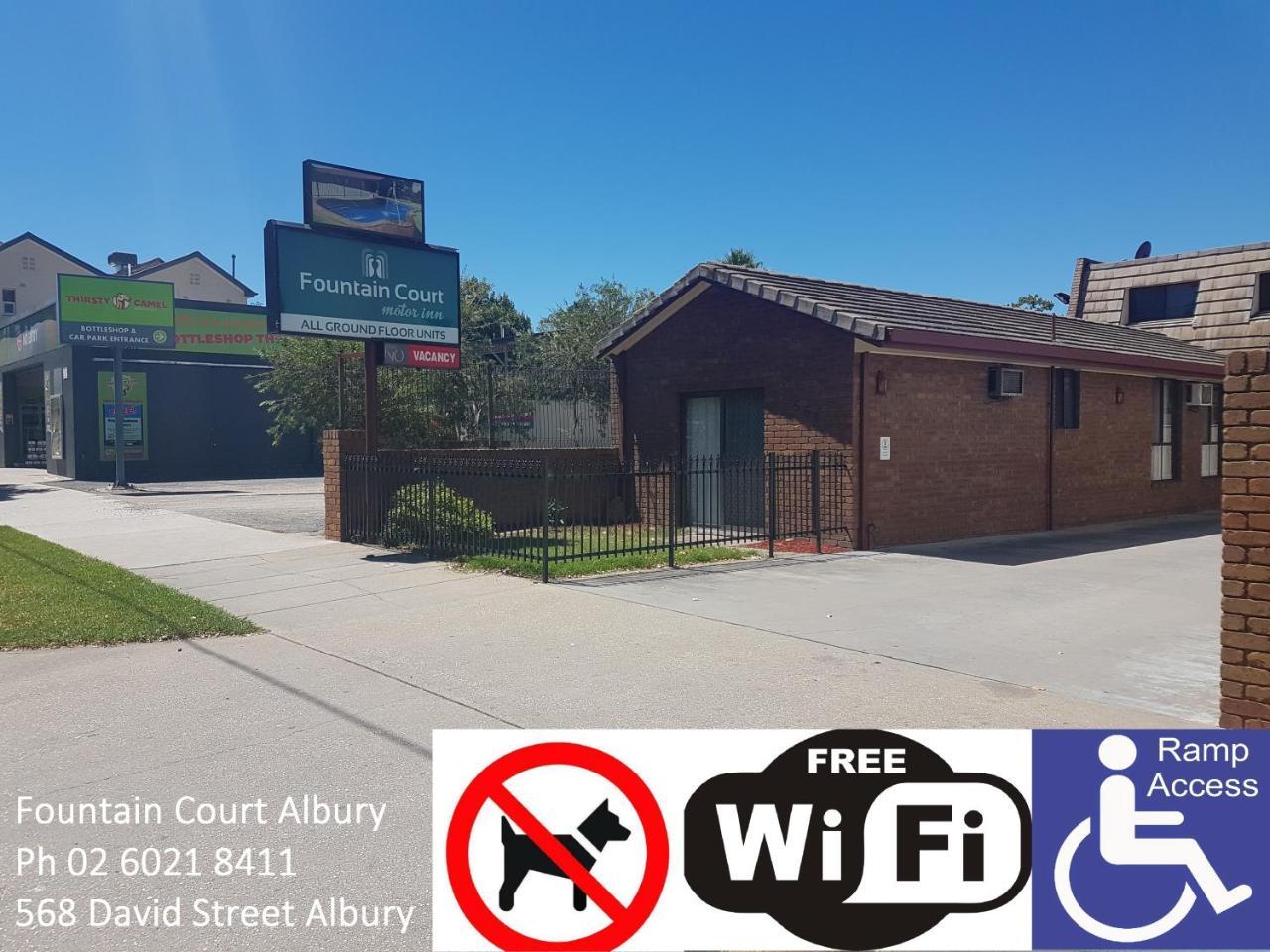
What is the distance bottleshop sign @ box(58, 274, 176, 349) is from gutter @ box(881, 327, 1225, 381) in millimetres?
27130

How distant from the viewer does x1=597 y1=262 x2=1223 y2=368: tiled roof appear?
1309cm

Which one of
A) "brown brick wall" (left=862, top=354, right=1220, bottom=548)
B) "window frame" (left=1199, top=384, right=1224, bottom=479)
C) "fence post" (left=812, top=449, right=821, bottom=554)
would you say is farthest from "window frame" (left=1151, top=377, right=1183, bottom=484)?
"fence post" (left=812, top=449, right=821, bottom=554)

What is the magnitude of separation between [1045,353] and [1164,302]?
11904mm

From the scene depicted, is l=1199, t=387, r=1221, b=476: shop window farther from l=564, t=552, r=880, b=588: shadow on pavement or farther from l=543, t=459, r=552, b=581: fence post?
l=543, t=459, r=552, b=581: fence post

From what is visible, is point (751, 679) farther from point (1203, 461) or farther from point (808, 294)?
point (1203, 461)

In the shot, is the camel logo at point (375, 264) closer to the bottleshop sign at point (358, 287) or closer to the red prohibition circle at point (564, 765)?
the bottleshop sign at point (358, 287)

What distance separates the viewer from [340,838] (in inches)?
164

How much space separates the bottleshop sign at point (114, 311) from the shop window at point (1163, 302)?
2959cm

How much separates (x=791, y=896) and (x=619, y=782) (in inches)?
35.5

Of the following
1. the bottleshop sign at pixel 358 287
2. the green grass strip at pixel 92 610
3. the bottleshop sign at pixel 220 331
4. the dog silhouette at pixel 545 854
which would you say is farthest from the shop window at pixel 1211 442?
the bottleshop sign at pixel 220 331

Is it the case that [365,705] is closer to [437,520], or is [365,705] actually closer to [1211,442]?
[437,520]

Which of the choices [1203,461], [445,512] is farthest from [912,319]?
[1203,461]

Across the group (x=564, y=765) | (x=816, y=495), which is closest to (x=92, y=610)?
(x=564, y=765)

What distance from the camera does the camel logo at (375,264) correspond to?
13906 millimetres
